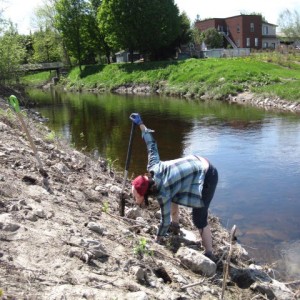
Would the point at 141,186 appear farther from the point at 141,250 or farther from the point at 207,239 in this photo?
the point at 207,239

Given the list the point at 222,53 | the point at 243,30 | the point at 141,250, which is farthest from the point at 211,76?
the point at 243,30

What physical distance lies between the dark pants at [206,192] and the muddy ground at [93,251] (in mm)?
442

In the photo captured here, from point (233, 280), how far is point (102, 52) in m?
68.0

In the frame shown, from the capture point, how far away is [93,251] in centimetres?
530

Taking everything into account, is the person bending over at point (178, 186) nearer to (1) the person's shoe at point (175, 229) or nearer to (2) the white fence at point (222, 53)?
(1) the person's shoe at point (175, 229)

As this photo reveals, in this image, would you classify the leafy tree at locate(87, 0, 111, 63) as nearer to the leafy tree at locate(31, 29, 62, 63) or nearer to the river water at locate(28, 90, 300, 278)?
the leafy tree at locate(31, 29, 62, 63)

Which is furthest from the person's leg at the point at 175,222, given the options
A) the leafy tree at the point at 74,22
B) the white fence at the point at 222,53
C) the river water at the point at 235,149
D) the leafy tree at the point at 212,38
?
the leafy tree at the point at 212,38

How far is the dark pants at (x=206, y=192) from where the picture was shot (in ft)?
20.5

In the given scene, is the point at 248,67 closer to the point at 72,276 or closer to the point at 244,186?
the point at 244,186

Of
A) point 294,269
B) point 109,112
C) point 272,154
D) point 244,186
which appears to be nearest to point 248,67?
point 109,112

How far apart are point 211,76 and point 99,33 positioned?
109ft

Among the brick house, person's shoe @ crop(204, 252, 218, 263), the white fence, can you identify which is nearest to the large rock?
person's shoe @ crop(204, 252, 218, 263)

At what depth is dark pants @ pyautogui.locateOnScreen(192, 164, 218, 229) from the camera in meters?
6.24

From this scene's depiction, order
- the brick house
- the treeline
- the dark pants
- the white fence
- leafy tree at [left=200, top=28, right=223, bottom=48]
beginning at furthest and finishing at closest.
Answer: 1. the brick house
2. leafy tree at [left=200, top=28, right=223, bottom=48]
3. the white fence
4. the treeline
5. the dark pants
